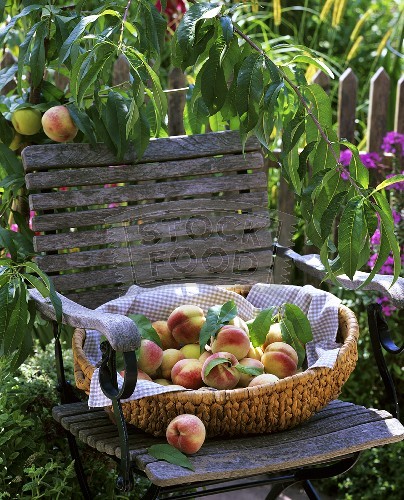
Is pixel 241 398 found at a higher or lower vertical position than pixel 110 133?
lower

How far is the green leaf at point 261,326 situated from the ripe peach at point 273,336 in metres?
0.03

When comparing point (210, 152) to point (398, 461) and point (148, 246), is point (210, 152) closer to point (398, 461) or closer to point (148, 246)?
point (148, 246)

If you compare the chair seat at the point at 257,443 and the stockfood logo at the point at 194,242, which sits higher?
the stockfood logo at the point at 194,242

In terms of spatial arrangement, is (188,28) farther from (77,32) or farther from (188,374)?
(188,374)

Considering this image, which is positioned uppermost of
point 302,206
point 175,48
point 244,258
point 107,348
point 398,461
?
point 175,48

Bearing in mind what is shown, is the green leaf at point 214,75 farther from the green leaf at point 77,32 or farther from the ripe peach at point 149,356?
the ripe peach at point 149,356

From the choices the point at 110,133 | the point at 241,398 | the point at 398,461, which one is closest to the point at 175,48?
the point at 110,133

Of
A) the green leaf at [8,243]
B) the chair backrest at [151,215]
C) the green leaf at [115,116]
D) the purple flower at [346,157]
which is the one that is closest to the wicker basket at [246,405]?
the green leaf at [8,243]

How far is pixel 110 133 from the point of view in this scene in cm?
221

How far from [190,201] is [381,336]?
67 cm

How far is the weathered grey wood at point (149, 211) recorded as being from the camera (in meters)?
2.29

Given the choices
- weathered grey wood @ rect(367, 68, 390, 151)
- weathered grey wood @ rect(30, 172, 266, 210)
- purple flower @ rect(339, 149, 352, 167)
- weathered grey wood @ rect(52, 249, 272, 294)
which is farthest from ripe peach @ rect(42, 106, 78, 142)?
weathered grey wood @ rect(367, 68, 390, 151)

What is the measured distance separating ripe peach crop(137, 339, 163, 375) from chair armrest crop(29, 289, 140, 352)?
0.14m

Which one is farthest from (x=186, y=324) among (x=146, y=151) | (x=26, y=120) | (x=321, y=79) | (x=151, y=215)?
(x=321, y=79)
